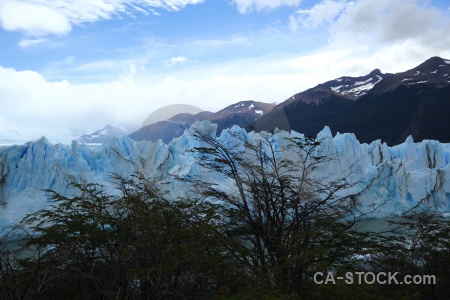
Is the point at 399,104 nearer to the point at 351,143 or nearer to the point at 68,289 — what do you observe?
the point at 351,143

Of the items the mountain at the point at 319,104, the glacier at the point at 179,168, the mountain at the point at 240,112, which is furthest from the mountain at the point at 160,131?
the glacier at the point at 179,168

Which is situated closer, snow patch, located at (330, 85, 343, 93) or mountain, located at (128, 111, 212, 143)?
mountain, located at (128, 111, 212, 143)

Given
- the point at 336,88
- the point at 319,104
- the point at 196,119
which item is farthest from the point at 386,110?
the point at 196,119

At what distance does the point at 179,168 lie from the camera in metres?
20.4

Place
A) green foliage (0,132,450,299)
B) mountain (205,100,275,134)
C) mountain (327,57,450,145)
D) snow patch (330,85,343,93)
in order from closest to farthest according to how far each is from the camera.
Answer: green foliage (0,132,450,299) → mountain (327,57,450,145) → mountain (205,100,275,134) → snow patch (330,85,343,93)

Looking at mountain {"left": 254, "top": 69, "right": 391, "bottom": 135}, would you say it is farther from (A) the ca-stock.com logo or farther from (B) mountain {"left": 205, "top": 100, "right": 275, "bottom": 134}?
(A) the ca-stock.com logo

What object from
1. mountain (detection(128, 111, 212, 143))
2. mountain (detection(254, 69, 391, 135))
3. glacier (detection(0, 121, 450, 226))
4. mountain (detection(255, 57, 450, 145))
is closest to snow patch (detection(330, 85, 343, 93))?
mountain (detection(254, 69, 391, 135))

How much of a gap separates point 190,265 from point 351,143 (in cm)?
1882

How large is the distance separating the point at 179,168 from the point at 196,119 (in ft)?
79.6

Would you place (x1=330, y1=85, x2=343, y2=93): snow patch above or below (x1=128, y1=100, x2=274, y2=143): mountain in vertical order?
above

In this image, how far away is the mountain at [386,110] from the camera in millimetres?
38312

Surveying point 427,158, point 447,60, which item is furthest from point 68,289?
point 447,60

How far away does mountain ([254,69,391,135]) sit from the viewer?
152 ft

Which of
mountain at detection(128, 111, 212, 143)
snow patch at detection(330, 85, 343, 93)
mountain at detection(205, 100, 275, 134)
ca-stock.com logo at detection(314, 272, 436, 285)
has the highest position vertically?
snow patch at detection(330, 85, 343, 93)
